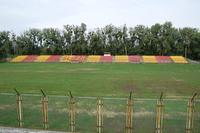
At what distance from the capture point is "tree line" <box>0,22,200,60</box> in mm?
82188

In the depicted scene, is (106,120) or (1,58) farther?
(1,58)

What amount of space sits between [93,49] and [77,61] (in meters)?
16.0

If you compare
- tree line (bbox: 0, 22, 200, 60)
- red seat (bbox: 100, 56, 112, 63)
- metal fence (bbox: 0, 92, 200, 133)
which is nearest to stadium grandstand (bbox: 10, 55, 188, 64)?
red seat (bbox: 100, 56, 112, 63)

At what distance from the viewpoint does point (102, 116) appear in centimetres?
1245

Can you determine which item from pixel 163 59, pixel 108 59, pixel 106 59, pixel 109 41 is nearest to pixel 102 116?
pixel 108 59

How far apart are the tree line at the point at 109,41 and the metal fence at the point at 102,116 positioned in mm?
69017

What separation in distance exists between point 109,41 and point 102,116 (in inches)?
3000

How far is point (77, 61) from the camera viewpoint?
72.2 metres

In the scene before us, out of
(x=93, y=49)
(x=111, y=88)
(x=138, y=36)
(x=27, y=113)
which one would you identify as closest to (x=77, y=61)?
(x=93, y=49)

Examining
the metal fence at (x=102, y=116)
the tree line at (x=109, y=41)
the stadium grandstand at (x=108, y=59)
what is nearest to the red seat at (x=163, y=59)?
the stadium grandstand at (x=108, y=59)

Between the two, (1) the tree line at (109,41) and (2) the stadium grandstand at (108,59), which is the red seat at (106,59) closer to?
(2) the stadium grandstand at (108,59)

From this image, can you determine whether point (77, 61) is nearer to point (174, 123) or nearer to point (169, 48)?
point (169, 48)

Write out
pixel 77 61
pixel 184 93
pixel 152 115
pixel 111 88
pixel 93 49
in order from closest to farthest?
1. pixel 152 115
2. pixel 184 93
3. pixel 111 88
4. pixel 77 61
5. pixel 93 49

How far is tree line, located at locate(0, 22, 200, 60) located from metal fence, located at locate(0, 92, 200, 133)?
2717 inches
